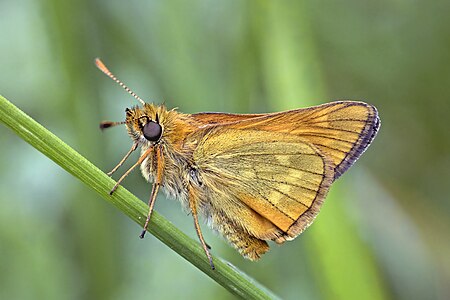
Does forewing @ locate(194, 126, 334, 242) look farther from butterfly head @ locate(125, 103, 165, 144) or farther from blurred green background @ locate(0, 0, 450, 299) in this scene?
blurred green background @ locate(0, 0, 450, 299)

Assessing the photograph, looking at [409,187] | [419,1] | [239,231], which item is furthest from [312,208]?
[419,1]

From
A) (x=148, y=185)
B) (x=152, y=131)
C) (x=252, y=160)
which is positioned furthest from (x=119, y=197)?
(x=148, y=185)

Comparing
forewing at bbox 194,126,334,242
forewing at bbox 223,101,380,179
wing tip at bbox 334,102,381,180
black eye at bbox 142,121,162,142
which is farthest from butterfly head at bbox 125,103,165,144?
wing tip at bbox 334,102,381,180

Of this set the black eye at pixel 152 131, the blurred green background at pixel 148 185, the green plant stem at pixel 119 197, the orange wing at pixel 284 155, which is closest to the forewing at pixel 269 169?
the orange wing at pixel 284 155

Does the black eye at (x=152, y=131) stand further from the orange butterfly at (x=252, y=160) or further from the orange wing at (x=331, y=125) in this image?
the orange wing at (x=331, y=125)

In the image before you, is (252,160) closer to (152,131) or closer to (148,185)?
(152,131)

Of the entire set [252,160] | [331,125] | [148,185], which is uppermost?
[331,125]

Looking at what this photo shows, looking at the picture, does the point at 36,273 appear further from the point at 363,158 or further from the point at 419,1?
the point at 419,1
